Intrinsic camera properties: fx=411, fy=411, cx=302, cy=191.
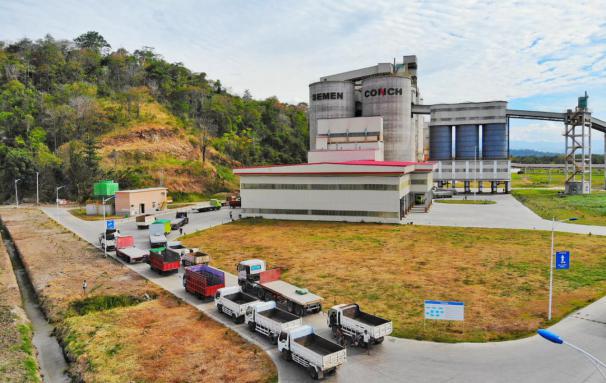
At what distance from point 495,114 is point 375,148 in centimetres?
4196

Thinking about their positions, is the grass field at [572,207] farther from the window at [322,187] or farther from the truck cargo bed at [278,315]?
the truck cargo bed at [278,315]

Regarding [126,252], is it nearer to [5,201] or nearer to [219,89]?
[5,201]

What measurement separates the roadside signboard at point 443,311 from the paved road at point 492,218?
40.7 m

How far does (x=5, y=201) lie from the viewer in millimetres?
95188

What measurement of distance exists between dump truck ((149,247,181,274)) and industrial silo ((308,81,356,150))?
71.0 meters

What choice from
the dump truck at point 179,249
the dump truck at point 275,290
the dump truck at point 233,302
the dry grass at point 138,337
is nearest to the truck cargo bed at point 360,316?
the dump truck at point 275,290

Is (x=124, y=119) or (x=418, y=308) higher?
(x=124, y=119)

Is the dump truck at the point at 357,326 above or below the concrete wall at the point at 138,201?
below

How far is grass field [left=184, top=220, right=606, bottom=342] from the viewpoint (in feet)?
86.6

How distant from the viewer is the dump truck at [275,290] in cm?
2673

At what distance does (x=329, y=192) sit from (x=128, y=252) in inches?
1255

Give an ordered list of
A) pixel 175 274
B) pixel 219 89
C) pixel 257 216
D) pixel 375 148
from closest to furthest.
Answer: pixel 175 274
pixel 257 216
pixel 375 148
pixel 219 89

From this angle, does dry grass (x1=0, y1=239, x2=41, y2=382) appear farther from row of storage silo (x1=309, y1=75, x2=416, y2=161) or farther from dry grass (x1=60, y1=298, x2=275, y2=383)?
row of storage silo (x1=309, y1=75, x2=416, y2=161)

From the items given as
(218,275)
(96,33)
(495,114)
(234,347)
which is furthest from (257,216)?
(96,33)
